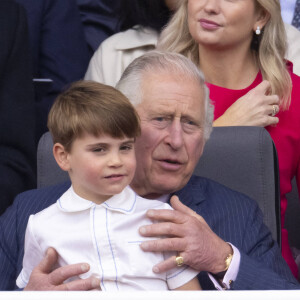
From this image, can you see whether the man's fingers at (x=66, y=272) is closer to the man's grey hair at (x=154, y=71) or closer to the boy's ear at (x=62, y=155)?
the boy's ear at (x=62, y=155)

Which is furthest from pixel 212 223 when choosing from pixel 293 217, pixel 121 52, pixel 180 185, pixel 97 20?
pixel 97 20

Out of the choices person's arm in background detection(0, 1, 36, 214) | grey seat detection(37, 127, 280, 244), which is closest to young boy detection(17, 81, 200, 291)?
grey seat detection(37, 127, 280, 244)

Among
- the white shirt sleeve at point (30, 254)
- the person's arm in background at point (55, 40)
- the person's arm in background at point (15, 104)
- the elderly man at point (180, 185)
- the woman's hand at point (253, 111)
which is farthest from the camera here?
the person's arm in background at point (55, 40)

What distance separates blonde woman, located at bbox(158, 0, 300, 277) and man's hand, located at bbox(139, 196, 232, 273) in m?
0.86

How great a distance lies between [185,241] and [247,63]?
121cm

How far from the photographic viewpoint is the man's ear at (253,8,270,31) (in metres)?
2.52

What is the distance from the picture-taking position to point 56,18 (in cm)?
279

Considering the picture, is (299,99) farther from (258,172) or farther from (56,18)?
(56,18)

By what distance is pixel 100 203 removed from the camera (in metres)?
1.43

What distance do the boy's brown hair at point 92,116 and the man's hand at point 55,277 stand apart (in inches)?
9.1

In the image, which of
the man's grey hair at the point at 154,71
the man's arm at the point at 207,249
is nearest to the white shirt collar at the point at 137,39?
the man's grey hair at the point at 154,71

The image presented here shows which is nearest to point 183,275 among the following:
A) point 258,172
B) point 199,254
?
point 199,254

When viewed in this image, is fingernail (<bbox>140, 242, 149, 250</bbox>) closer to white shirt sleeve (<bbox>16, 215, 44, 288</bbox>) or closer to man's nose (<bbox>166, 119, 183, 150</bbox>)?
white shirt sleeve (<bbox>16, 215, 44, 288</bbox>)

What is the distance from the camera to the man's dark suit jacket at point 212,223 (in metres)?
1.75
